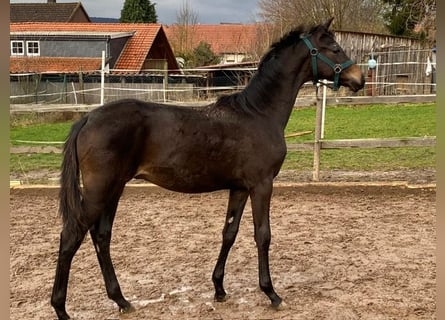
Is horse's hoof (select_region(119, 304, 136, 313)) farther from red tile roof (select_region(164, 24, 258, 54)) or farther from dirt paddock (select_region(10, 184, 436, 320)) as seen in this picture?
red tile roof (select_region(164, 24, 258, 54))

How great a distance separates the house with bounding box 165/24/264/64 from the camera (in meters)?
32.1

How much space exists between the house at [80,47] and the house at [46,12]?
7632mm

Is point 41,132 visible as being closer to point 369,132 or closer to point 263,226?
point 369,132

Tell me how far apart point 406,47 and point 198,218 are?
16980 millimetres

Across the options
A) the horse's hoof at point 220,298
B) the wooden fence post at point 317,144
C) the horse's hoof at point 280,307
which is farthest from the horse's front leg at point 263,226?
the wooden fence post at point 317,144

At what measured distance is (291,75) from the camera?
11.0 feet

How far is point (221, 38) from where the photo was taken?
43.1 m

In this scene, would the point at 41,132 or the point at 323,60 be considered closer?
the point at 323,60

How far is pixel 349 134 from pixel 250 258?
7.49 m

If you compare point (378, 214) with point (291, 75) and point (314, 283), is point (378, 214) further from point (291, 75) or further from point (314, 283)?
point (291, 75)

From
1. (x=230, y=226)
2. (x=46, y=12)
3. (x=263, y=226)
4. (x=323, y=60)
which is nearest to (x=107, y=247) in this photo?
(x=230, y=226)

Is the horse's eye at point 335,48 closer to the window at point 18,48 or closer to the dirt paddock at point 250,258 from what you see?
the dirt paddock at point 250,258

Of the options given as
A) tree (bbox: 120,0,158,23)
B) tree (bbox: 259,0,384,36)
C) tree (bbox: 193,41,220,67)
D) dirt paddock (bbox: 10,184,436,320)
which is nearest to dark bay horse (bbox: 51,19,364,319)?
dirt paddock (bbox: 10,184,436,320)

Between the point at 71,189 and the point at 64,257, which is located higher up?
the point at 71,189
